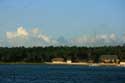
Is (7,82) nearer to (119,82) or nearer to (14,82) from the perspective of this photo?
(14,82)

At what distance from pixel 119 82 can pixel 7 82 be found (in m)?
26.3

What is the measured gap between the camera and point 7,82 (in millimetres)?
128375

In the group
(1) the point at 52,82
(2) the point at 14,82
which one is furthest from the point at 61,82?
(2) the point at 14,82

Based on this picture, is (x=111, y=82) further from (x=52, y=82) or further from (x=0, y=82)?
(x=0, y=82)

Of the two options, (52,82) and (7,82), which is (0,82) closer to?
(7,82)

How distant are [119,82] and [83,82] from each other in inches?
334

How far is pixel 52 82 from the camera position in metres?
132

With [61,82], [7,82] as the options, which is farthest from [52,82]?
[7,82]

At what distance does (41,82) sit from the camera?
130125 mm

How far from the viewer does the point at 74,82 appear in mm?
132500

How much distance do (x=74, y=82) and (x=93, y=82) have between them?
4.47 meters

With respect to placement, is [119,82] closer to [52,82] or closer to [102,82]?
[102,82]

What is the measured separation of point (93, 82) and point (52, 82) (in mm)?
9641

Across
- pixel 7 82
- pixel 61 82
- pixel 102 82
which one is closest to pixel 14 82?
pixel 7 82
